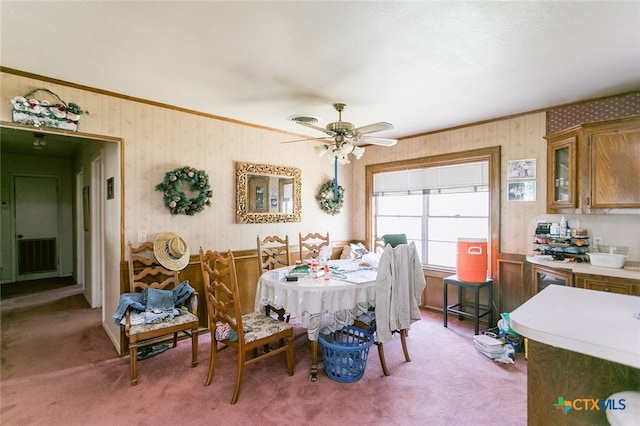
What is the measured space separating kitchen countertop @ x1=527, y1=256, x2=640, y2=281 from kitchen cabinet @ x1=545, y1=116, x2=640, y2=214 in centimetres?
51

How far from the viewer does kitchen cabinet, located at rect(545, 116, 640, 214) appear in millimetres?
2652

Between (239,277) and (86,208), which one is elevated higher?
(86,208)

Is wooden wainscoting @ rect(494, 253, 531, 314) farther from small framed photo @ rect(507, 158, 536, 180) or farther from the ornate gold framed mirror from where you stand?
the ornate gold framed mirror

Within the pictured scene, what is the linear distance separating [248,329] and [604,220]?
3573 millimetres

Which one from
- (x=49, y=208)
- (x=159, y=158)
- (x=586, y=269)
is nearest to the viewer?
(x=586, y=269)

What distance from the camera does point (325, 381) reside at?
8.33 feet

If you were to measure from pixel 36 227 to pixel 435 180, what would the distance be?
746 cm

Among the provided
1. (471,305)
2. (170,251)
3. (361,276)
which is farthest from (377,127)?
(471,305)

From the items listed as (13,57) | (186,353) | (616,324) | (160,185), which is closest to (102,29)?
(13,57)

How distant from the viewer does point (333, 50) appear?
218 cm

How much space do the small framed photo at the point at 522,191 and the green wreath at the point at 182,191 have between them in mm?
3558

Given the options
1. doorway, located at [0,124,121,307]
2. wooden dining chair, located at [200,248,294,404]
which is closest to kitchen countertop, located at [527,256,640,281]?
wooden dining chair, located at [200,248,294,404]

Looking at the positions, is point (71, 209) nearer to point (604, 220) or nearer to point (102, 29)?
point (102, 29)

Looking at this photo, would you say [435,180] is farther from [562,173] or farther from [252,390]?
[252,390]
